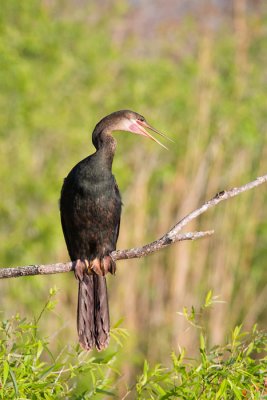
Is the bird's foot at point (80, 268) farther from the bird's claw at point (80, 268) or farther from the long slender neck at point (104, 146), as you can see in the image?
the long slender neck at point (104, 146)

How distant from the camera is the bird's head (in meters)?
4.77

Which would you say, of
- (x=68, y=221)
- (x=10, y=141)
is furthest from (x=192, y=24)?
(x=68, y=221)

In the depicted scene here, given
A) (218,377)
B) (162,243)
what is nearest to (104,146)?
(162,243)

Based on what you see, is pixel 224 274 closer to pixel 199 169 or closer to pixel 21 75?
pixel 199 169

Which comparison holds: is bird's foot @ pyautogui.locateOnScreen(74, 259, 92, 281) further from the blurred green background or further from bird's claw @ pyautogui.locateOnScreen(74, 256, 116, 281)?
the blurred green background

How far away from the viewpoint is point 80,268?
468 centimetres

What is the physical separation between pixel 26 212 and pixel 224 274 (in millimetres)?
2040

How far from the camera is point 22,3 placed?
9.00m

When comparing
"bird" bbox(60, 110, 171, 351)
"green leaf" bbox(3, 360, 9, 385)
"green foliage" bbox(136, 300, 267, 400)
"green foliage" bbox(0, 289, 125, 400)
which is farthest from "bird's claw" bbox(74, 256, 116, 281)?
"green leaf" bbox(3, 360, 9, 385)

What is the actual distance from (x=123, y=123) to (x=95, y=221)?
54 centimetres

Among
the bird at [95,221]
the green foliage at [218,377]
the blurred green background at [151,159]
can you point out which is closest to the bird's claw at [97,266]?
the bird at [95,221]

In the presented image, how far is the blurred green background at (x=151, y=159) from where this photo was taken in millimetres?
8758

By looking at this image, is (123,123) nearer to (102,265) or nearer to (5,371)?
(102,265)

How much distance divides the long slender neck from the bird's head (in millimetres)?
25
